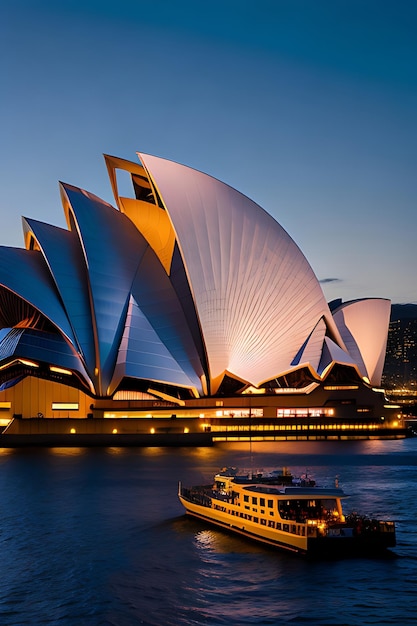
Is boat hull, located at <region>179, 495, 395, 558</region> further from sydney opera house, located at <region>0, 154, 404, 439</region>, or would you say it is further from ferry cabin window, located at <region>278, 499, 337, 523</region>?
sydney opera house, located at <region>0, 154, 404, 439</region>

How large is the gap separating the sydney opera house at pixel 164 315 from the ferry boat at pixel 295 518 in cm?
3254

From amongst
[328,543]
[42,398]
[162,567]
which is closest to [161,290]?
[42,398]

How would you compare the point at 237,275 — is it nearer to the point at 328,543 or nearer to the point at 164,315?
the point at 164,315

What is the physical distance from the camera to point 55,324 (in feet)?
197

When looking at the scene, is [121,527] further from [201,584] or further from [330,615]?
[330,615]

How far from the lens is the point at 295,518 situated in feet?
82.0

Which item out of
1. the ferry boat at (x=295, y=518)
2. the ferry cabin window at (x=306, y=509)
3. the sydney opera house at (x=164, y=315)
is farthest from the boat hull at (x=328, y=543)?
the sydney opera house at (x=164, y=315)

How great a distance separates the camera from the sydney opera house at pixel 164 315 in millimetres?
61000

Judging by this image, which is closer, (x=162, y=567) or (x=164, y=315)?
(x=162, y=567)

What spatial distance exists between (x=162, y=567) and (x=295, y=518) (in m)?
4.95

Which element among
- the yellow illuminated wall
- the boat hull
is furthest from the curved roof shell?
the boat hull

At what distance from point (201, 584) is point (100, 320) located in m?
41.9

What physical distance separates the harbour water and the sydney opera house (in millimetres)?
22202

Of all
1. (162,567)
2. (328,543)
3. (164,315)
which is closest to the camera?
(162,567)
